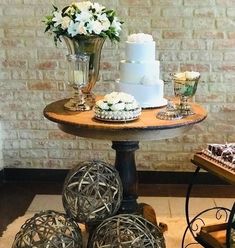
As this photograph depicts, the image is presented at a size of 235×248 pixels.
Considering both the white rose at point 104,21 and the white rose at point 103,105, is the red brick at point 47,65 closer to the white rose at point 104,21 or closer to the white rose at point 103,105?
the white rose at point 104,21

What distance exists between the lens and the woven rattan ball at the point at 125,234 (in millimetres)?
2037

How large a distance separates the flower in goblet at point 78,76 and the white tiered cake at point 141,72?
0.19 metres

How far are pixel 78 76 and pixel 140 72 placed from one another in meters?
0.32

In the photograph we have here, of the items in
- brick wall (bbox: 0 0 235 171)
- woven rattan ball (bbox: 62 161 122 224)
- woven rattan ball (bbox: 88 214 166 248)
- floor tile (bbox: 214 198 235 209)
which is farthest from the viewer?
brick wall (bbox: 0 0 235 171)

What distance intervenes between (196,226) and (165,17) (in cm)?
146

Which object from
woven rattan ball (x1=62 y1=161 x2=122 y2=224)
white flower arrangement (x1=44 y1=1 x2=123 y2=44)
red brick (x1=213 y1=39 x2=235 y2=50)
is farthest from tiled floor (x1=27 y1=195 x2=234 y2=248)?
white flower arrangement (x1=44 y1=1 x2=123 y2=44)

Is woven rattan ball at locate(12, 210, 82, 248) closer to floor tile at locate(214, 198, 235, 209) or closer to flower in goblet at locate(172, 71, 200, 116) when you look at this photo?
flower in goblet at locate(172, 71, 200, 116)

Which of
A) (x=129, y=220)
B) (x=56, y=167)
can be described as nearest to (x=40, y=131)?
(x=56, y=167)

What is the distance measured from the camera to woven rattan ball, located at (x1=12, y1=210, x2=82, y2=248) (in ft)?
6.81

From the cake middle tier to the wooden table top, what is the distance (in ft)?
0.66

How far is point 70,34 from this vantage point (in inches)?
91.1

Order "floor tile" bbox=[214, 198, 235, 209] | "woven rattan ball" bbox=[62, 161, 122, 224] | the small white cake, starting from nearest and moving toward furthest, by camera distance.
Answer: the small white cake, "woven rattan ball" bbox=[62, 161, 122, 224], "floor tile" bbox=[214, 198, 235, 209]

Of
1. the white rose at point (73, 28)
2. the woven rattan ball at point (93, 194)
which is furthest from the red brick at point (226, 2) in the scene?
the woven rattan ball at point (93, 194)

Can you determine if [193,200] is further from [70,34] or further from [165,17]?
[70,34]
